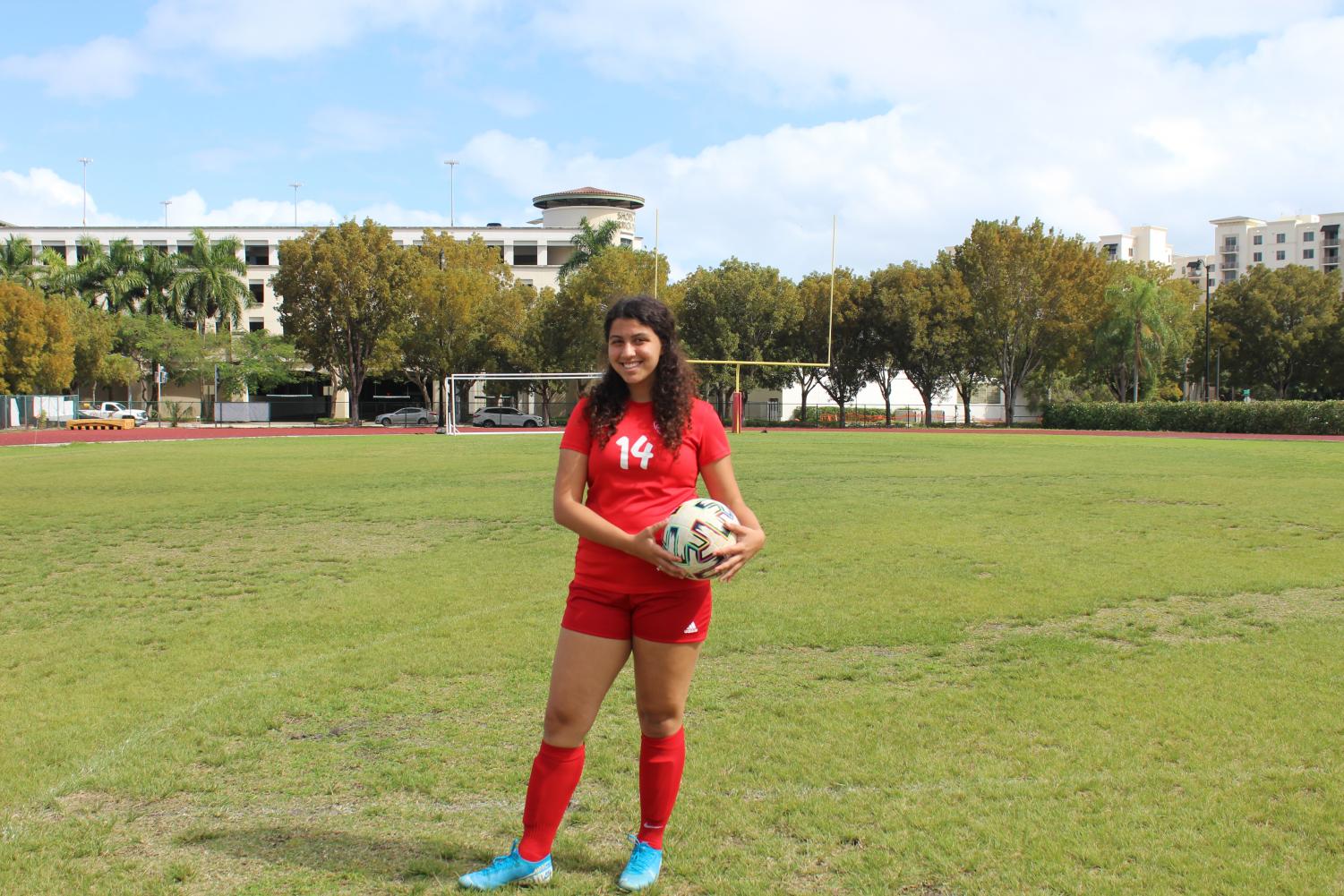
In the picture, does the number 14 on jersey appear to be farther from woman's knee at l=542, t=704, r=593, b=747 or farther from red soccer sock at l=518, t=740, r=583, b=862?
red soccer sock at l=518, t=740, r=583, b=862

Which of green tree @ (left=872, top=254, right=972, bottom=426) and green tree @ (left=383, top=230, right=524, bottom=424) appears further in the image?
green tree @ (left=872, top=254, right=972, bottom=426)

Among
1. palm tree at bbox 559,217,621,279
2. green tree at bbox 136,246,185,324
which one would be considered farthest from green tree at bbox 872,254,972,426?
green tree at bbox 136,246,185,324

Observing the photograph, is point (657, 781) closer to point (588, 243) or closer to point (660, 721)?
point (660, 721)

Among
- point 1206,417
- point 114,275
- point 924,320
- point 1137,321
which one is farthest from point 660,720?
point 114,275

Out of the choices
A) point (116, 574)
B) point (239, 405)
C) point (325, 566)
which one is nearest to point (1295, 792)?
point (325, 566)

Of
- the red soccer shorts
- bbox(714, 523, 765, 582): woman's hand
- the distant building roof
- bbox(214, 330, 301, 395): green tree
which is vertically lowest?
the red soccer shorts

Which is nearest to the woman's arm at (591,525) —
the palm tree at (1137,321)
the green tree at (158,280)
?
the palm tree at (1137,321)

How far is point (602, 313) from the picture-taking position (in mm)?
50312

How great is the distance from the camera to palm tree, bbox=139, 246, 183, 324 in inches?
2670

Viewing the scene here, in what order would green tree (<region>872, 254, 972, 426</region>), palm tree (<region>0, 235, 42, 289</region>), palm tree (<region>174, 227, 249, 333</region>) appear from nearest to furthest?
green tree (<region>872, 254, 972, 426</region>) → palm tree (<region>0, 235, 42, 289</region>) → palm tree (<region>174, 227, 249, 333</region>)

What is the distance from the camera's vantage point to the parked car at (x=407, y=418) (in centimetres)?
6135

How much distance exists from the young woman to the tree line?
5053 centimetres

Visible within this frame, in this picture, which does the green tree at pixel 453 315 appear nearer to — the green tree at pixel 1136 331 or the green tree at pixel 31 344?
the green tree at pixel 31 344

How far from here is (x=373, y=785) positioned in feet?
15.1
